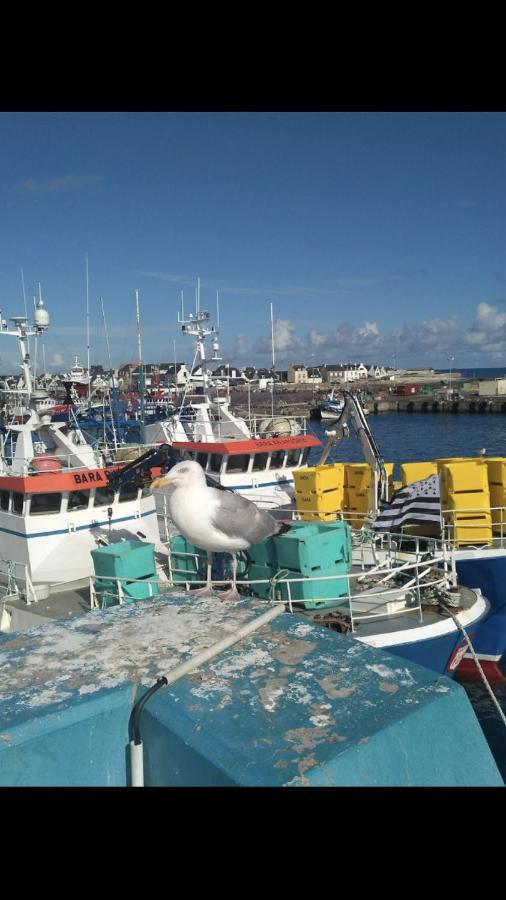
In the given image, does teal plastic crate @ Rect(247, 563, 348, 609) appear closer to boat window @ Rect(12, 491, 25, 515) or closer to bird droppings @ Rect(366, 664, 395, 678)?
boat window @ Rect(12, 491, 25, 515)

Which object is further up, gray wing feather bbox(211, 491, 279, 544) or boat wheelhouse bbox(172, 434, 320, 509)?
gray wing feather bbox(211, 491, 279, 544)

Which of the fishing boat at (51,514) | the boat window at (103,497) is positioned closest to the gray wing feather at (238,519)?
the fishing boat at (51,514)

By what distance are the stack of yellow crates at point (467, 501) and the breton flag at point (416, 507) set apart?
1.85 m

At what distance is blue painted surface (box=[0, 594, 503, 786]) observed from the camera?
8.36 feet

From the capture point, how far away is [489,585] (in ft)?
46.0

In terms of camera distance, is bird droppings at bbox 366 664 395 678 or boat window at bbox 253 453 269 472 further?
boat window at bbox 253 453 269 472

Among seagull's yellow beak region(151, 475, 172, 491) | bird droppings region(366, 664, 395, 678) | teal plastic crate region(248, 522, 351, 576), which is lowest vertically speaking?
teal plastic crate region(248, 522, 351, 576)

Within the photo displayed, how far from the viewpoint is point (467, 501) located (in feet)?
47.1

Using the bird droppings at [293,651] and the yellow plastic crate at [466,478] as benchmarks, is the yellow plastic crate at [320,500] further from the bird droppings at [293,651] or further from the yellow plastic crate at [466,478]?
the bird droppings at [293,651]

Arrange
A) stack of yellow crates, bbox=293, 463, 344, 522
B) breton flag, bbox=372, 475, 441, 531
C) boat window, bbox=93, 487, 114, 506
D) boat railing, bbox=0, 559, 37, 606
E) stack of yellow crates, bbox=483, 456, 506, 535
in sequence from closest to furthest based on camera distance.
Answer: breton flag, bbox=372, 475, 441, 531
boat railing, bbox=0, 559, 37, 606
boat window, bbox=93, 487, 114, 506
stack of yellow crates, bbox=483, 456, 506, 535
stack of yellow crates, bbox=293, 463, 344, 522

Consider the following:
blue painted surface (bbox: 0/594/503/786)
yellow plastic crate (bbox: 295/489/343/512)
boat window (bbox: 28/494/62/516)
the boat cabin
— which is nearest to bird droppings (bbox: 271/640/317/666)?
blue painted surface (bbox: 0/594/503/786)

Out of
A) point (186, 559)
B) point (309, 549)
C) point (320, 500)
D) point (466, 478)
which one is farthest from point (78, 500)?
point (466, 478)

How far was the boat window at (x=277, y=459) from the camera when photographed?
19.5 metres

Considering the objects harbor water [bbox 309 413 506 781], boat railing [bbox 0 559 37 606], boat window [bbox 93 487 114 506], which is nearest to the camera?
boat railing [bbox 0 559 37 606]
